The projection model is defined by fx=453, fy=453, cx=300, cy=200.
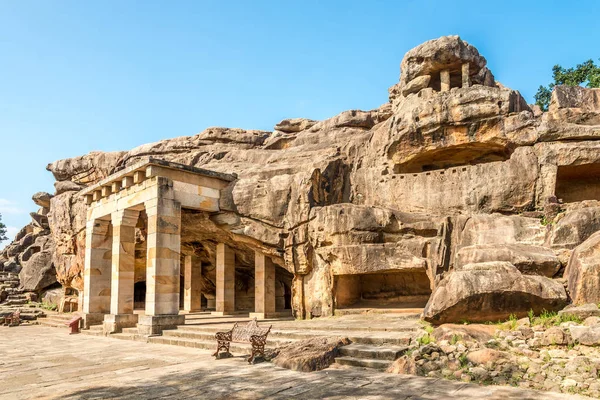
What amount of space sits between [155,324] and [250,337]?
21.4 feet

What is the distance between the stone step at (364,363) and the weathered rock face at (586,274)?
3.83 m

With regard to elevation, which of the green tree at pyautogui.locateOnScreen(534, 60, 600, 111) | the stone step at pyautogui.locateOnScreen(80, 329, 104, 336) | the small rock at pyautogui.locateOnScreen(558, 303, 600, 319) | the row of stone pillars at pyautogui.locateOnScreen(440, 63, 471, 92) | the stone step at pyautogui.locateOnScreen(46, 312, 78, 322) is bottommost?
the stone step at pyautogui.locateOnScreen(80, 329, 104, 336)

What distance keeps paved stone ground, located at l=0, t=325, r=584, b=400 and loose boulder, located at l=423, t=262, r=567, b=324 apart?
2.09m

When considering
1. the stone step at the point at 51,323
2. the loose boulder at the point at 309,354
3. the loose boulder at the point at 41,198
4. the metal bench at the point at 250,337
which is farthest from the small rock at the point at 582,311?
the loose boulder at the point at 41,198

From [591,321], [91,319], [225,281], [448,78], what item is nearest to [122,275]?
[91,319]

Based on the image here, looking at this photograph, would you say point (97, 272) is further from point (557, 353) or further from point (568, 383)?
point (568, 383)

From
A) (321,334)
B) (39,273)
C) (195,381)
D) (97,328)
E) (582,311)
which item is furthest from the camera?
(39,273)

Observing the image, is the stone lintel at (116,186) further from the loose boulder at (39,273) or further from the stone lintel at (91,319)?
the loose boulder at (39,273)

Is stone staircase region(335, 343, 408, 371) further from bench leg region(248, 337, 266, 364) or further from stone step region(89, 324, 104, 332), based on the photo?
stone step region(89, 324, 104, 332)

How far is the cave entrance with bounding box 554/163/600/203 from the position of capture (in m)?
14.9

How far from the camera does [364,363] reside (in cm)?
831

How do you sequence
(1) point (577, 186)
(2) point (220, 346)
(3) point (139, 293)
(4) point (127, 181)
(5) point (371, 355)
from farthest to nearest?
(3) point (139, 293) < (4) point (127, 181) < (1) point (577, 186) < (2) point (220, 346) < (5) point (371, 355)

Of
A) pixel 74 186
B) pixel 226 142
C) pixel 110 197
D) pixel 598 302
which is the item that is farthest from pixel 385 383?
pixel 74 186

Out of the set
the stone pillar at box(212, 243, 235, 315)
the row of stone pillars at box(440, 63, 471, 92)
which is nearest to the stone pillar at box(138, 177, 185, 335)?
the stone pillar at box(212, 243, 235, 315)
